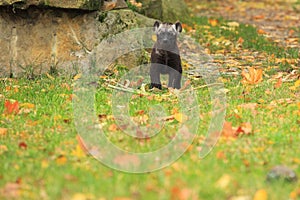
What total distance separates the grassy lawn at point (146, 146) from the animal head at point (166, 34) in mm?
769

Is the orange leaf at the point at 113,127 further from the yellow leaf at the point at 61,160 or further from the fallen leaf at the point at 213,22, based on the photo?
the fallen leaf at the point at 213,22

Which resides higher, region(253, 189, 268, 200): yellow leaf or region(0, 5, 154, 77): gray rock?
region(0, 5, 154, 77): gray rock

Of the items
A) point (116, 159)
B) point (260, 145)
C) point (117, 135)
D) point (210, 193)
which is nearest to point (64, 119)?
point (117, 135)

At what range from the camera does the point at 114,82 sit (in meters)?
7.96

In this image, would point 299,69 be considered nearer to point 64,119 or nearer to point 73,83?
point 73,83

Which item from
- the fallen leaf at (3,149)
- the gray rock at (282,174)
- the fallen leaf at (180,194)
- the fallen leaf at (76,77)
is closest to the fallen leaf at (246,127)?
the gray rock at (282,174)

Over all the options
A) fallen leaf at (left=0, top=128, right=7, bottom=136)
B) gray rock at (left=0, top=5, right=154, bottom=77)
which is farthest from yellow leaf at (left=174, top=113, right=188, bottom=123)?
gray rock at (left=0, top=5, right=154, bottom=77)

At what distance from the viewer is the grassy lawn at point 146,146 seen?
4.14 meters

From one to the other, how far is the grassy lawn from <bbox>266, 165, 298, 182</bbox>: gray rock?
0.16ft

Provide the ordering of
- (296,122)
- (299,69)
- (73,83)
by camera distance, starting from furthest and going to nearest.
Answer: (299,69) → (73,83) → (296,122)

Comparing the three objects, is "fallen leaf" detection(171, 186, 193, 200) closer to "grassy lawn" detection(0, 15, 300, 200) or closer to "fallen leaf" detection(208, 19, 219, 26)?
"grassy lawn" detection(0, 15, 300, 200)

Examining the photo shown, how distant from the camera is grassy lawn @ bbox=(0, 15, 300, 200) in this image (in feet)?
13.6

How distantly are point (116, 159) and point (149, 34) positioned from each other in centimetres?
507

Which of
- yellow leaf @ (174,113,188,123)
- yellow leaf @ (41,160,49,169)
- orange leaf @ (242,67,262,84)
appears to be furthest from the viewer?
orange leaf @ (242,67,262,84)
